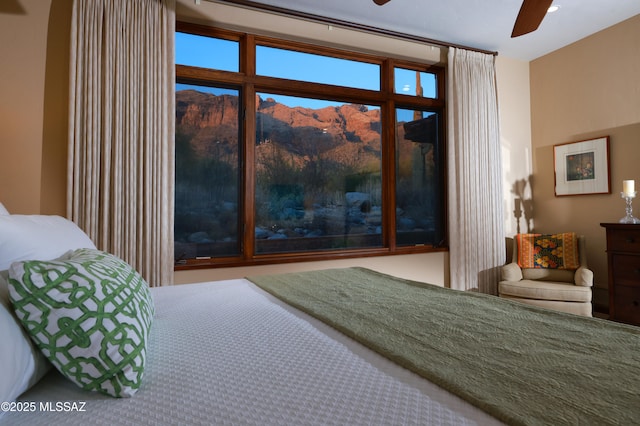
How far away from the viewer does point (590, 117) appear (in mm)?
3750


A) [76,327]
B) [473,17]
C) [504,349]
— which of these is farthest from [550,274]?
[76,327]

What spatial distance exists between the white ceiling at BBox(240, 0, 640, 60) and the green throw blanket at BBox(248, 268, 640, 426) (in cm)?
269

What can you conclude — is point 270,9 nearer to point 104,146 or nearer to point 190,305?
point 104,146

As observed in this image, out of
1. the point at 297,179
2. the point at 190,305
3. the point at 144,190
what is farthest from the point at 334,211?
the point at 190,305

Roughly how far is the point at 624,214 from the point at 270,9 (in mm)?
3849

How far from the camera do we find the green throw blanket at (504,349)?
0.65 metres

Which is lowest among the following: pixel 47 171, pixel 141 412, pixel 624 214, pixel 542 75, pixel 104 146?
pixel 141 412

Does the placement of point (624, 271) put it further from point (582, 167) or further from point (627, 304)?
point (582, 167)

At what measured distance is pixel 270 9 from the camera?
3104mm

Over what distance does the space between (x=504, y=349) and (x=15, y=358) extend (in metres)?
1.06

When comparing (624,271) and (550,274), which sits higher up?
(624,271)

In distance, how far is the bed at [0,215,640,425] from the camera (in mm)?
643

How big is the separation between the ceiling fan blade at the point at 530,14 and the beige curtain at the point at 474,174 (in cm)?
179

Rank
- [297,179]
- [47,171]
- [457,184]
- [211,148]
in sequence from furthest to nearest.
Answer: [457,184]
[297,179]
[211,148]
[47,171]
